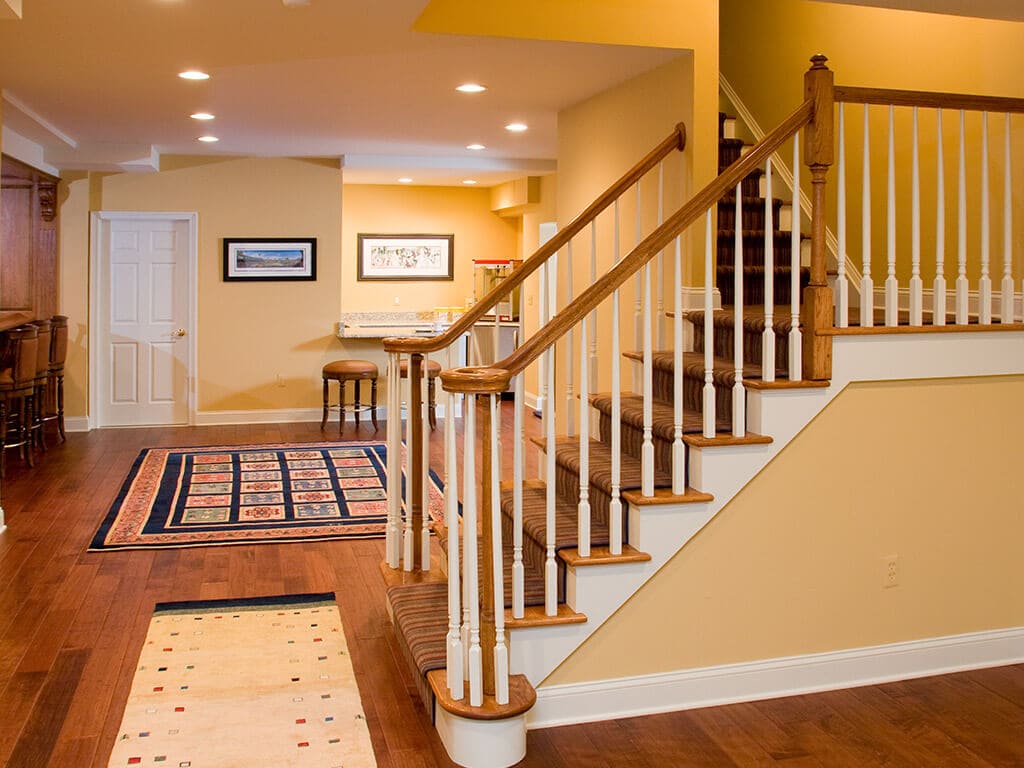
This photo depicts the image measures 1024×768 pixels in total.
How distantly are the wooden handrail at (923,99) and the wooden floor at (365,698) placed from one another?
80.4 inches

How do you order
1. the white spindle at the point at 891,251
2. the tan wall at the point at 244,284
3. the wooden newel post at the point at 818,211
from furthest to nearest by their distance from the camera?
the tan wall at the point at 244,284 → the white spindle at the point at 891,251 → the wooden newel post at the point at 818,211

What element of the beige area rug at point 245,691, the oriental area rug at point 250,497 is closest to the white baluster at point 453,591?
the beige area rug at point 245,691

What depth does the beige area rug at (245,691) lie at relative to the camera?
313 cm

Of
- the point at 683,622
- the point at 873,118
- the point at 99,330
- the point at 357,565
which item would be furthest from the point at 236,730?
the point at 99,330

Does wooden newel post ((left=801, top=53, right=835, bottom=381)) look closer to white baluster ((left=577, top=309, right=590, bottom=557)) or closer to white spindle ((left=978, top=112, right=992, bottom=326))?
white spindle ((left=978, top=112, right=992, bottom=326))

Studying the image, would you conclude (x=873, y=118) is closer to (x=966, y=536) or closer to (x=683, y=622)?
(x=966, y=536)

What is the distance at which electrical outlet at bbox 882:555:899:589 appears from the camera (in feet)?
12.4

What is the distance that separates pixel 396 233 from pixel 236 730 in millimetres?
9171

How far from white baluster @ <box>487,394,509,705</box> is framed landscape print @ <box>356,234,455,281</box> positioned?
9141 millimetres

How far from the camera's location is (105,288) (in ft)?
31.2

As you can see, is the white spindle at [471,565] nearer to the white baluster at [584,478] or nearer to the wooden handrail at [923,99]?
the white baluster at [584,478]

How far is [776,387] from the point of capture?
11.6 feet

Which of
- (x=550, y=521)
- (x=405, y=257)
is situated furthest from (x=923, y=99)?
(x=405, y=257)

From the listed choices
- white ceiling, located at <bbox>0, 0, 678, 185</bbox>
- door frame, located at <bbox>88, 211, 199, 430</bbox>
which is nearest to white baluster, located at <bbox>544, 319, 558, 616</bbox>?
white ceiling, located at <bbox>0, 0, 678, 185</bbox>
